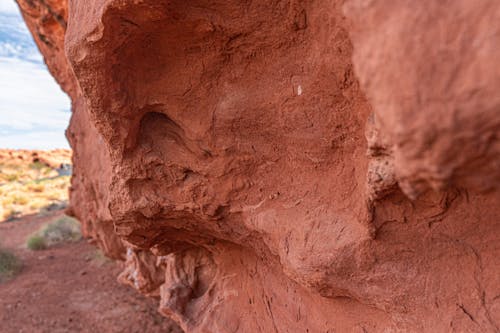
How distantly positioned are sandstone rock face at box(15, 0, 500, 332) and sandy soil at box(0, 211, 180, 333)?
8.20 ft

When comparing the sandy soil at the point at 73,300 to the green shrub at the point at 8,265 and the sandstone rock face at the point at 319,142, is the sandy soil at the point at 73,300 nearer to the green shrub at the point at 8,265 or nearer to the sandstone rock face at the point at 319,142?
the green shrub at the point at 8,265

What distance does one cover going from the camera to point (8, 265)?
5.86m

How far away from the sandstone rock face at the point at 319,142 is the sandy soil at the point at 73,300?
250 centimetres

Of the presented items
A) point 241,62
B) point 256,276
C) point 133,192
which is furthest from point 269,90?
point 256,276

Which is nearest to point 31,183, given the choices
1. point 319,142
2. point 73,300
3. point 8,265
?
point 8,265

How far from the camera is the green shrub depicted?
5566mm

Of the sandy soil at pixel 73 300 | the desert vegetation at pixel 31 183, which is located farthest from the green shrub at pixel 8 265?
the desert vegetation at pixel 31 183

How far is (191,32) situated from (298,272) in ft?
3.48

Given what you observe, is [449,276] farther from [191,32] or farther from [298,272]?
[191,32]

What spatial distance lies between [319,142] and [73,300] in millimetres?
4387

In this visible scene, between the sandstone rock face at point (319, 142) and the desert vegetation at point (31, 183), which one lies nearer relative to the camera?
the sandstone rock face at point (319, 142)

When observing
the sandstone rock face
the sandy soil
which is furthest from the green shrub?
the sandstone rock face

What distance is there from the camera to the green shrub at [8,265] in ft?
18.3

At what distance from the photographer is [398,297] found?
1.37 meters
